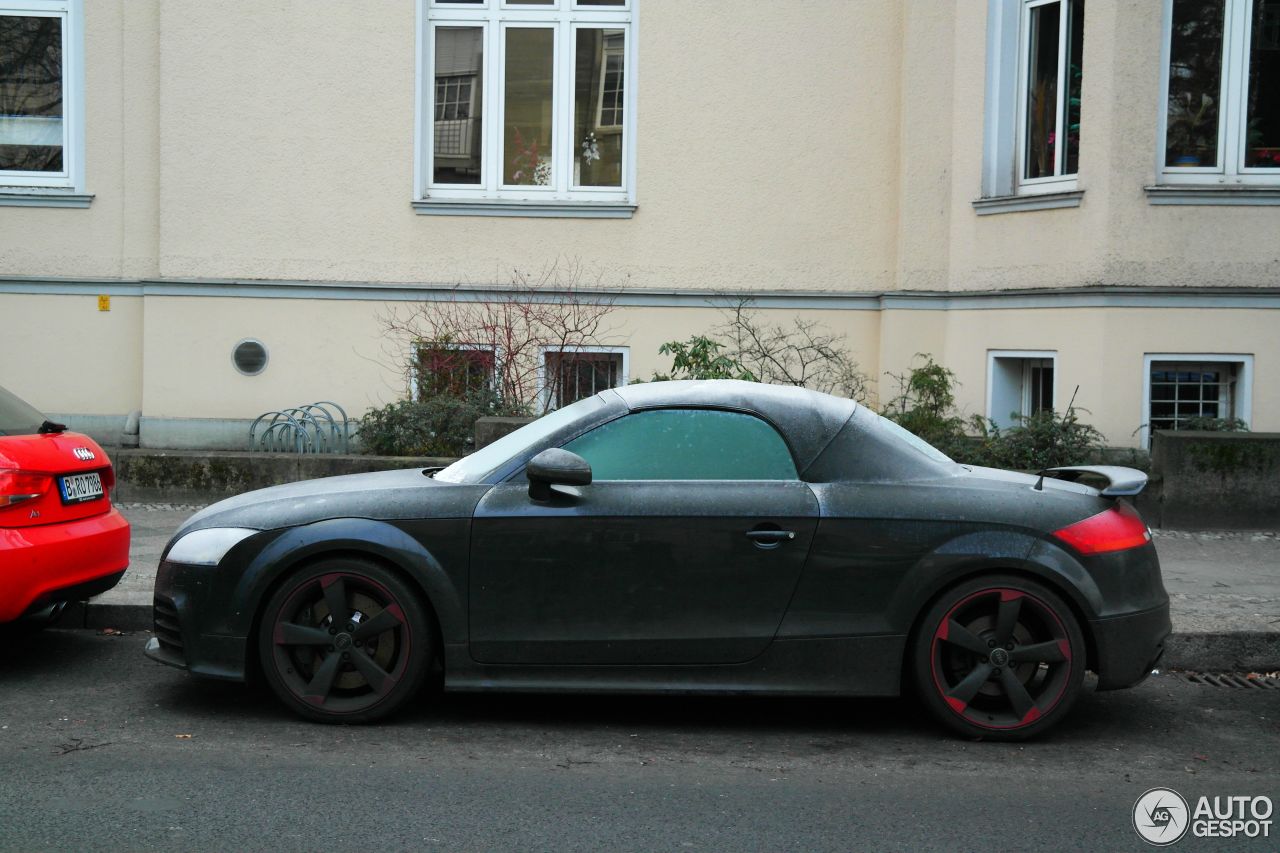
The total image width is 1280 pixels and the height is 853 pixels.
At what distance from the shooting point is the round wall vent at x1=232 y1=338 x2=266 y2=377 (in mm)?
12367

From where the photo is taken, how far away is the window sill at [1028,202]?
11.2 m

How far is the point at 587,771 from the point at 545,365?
7143 mm

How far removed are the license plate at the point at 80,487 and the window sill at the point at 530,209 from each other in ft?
19.9

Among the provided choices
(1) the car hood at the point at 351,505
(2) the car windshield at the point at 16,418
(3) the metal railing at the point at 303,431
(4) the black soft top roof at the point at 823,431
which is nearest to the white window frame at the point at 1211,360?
(4) the black soft top roof at the point at 823,431

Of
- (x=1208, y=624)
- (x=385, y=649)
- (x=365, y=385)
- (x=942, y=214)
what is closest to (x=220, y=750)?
(x=385, y=649)

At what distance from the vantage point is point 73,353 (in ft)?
41.1

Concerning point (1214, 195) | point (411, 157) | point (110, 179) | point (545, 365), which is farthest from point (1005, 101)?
point (110, 179)

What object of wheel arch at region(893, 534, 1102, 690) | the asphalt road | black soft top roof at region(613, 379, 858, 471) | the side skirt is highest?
black soft top roof at region(613, 379, 858, 471)

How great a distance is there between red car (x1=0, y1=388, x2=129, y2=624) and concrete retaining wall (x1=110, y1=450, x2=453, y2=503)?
367 cm

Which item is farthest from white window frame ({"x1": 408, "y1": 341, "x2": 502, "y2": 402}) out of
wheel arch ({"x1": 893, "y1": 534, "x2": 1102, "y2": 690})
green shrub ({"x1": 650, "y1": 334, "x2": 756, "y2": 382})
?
wheel arch ({"x1": 893, "y1": 534, "x2": 1102, "y2": 690})

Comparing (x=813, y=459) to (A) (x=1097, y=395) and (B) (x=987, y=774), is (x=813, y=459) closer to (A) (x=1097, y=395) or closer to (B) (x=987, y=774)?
(B) (x=987, y=774)

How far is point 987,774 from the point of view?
5145 millimetres

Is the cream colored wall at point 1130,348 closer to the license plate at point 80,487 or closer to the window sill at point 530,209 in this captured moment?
the window sill at point 530,209

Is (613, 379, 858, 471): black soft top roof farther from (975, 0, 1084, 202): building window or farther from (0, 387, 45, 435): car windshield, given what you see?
(975, 0, 1084, 202): building window
